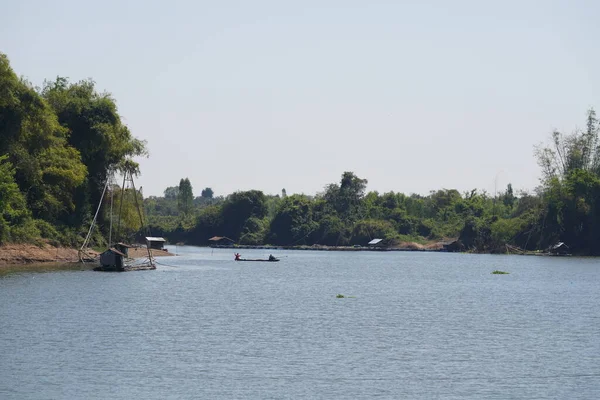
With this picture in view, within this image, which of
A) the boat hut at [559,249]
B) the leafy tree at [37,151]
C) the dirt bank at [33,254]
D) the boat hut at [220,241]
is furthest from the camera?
the boat hut at [220,241]

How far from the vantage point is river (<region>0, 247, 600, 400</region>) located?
24.5 metres

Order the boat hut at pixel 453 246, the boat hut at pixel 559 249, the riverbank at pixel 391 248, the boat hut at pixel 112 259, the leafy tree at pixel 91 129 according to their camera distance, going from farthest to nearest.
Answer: the riverbank at pixel 391 248 → the boat hut at pixel 453 246 → the boat hut at pixel 559 249 → the leafy tree at pixel 91 129 → the boat hut at pixel 112 259

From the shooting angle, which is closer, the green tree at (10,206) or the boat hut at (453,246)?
the green tree at (10,206)

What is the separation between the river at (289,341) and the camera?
80.4 feet

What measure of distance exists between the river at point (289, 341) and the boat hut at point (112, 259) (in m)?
7.17

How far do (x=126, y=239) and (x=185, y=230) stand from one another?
10389cm

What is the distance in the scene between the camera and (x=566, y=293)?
56.2 m

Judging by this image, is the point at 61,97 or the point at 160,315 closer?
the point at 160,315

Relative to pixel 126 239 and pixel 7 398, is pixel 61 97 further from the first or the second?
pixel 7 398

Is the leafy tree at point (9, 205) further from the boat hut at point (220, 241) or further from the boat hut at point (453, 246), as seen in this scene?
the boat hut at point (220, 241)

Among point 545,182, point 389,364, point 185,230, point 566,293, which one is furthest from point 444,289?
point 185,230

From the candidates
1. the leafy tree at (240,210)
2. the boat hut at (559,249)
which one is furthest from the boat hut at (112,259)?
the leafy tree at (240,210)

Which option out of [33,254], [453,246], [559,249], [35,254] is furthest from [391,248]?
[33,254]

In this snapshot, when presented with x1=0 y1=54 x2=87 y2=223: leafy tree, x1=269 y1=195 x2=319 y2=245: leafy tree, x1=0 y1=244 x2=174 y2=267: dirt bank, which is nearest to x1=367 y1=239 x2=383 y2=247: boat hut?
x1=269 y1=195 x2=319 y2=245: leafy tree
